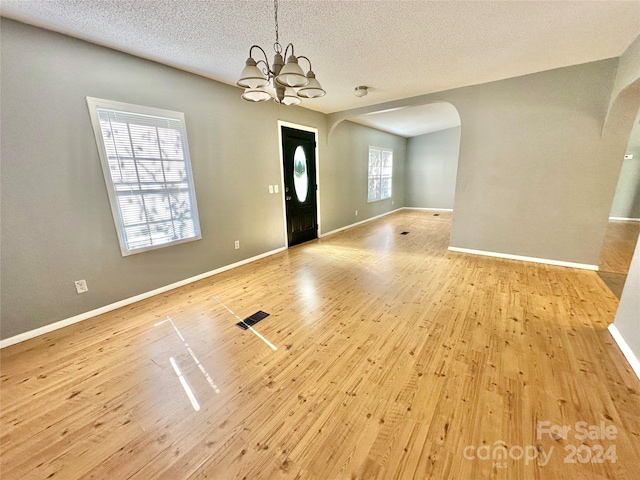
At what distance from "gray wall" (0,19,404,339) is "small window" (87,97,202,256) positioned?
9cm

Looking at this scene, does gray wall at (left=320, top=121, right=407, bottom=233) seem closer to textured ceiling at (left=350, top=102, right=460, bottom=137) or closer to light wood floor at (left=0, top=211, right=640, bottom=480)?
textured ceiling at (left=350, top=102, right=460, bottom=137)

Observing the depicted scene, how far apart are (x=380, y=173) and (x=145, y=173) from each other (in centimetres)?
633

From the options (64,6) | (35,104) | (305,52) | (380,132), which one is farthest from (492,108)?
(35,104)

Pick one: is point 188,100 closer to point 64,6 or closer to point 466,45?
point 64,6

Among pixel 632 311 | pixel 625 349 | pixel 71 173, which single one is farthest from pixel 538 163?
pixel 71 173

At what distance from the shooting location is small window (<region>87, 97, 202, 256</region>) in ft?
8.11

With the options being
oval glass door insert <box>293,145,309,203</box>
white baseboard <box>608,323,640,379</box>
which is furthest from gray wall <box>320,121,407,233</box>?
white baseboard <box>608,323,640,379</box>

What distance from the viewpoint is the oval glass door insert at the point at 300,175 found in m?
4.72

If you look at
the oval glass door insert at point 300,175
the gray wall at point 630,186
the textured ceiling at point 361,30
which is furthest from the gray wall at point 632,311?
the gray wall at point 630,186

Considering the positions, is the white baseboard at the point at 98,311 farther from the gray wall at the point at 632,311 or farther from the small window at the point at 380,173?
the small window at the point at 380,173

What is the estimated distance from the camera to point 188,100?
9.95 ft

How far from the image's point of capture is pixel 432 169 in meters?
8.59

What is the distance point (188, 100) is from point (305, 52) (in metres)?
1.56

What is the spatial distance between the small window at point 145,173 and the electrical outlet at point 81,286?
417mm
